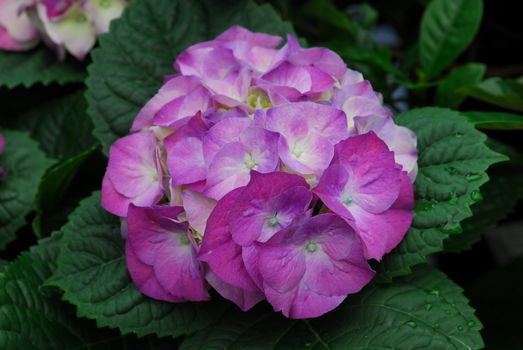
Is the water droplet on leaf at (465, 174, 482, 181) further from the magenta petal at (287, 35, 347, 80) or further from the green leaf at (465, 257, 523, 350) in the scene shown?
the green leaf at (465, 257, 523, 350)

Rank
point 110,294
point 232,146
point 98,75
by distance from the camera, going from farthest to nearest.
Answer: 1. point 98,75
2. point 110,294
3. point 232,146

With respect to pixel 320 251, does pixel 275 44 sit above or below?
above

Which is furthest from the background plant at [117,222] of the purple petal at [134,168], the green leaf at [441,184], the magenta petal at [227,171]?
the magenta petal at [227,171]

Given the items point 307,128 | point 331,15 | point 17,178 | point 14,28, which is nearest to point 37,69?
point 14,28

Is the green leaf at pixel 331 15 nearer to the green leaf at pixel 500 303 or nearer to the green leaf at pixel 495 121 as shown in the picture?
the green leaf at pixel 495 121

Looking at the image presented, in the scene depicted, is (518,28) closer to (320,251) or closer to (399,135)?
(399,135)

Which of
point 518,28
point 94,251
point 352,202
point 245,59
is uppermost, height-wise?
point 245,59

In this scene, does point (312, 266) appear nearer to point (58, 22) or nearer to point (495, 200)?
point (495, 200)

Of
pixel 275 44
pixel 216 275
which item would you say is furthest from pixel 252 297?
pixel 275 44
